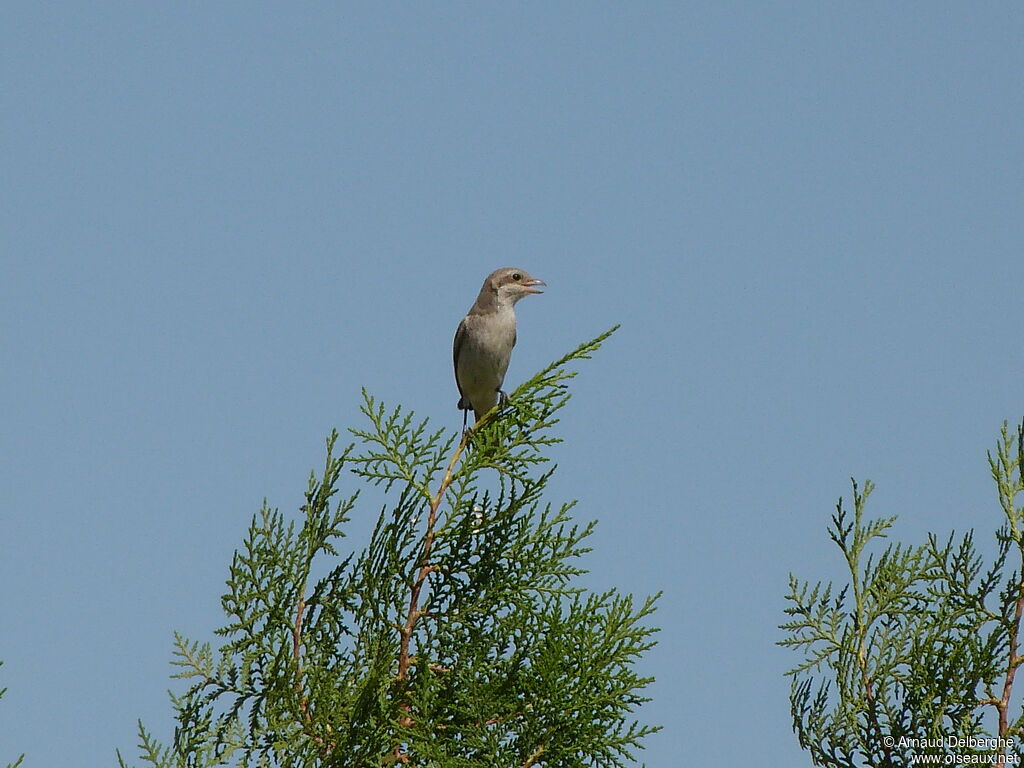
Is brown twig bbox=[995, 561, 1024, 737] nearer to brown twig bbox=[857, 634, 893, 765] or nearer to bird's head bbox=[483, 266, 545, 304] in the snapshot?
brown twig bbox=[857, 634, 893, 765]

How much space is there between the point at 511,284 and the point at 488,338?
556 mm

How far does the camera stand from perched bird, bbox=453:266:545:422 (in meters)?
11.0

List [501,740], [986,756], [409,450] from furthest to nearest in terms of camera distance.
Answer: [409,450] → [501,740] → [986,756]

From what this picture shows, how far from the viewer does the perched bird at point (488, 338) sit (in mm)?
11000

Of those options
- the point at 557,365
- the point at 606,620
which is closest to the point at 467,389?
the point at 557,365

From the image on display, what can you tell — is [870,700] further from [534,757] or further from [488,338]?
[488,338]

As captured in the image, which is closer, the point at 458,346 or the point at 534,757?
the point at 534,757

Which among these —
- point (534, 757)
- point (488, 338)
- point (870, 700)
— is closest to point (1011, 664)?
point (870, 700)

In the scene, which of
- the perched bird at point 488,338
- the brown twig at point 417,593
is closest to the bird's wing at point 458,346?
the perched bird at point 488,338

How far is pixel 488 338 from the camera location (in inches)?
434

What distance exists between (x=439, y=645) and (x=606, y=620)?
2.67 ft

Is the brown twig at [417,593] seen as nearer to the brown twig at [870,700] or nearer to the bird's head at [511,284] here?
the brown twig at [870,700]

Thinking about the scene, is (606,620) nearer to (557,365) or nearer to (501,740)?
(501,740)

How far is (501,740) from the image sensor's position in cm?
621
